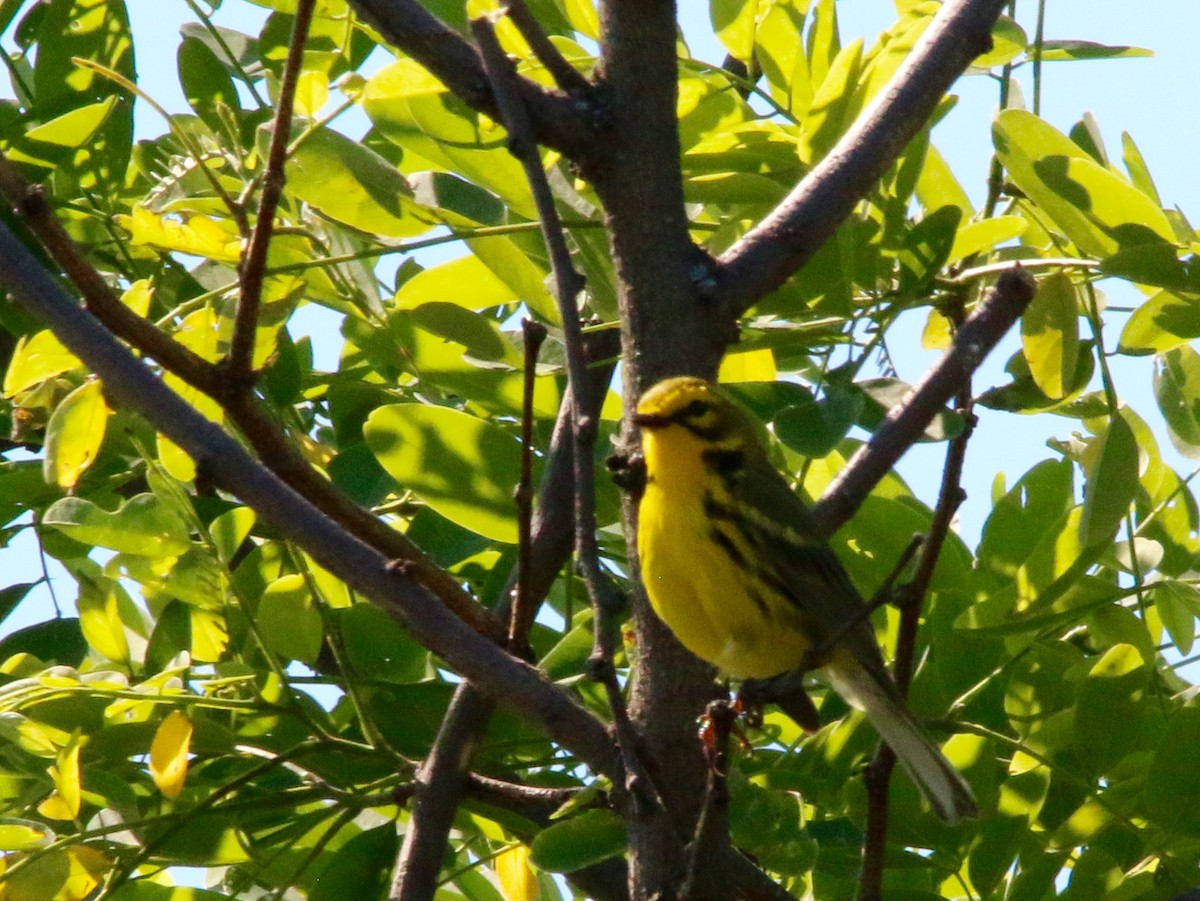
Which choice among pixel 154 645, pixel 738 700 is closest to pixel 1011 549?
pixel 738 700

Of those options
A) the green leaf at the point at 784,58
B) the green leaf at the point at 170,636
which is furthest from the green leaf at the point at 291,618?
the green leaf at the point at 784,58

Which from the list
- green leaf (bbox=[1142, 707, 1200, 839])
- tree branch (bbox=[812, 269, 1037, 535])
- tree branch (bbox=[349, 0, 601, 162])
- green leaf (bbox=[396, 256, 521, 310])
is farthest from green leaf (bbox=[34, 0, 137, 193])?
green leaf (bbox=[1142, 707, 1200, 839])

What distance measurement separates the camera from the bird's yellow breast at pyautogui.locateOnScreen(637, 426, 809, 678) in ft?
8.27

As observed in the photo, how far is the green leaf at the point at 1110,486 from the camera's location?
2057 mm

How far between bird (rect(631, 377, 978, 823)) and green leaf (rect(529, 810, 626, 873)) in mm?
264

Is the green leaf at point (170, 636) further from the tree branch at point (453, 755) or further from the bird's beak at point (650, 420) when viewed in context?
the bird's beak at point (650, 420)

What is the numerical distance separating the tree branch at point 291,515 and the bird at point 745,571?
1.25 ft

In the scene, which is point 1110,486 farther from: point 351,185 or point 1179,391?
point 351,185

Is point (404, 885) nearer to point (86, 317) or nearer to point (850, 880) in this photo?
point (850, 880)

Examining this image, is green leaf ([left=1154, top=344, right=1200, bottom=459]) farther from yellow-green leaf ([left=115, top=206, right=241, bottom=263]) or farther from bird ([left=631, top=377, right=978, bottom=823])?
yellow-green leaf ([left=115, top=206, right=241, bottom=263])

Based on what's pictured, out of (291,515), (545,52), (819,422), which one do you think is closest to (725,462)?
(819,422)

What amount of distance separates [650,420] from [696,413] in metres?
0.37

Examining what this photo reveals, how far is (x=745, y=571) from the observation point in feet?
8.91

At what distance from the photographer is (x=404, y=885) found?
214cm
